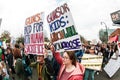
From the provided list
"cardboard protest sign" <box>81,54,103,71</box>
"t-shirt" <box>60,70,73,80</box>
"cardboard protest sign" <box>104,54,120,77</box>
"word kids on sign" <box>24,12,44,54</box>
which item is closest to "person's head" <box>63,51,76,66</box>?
"t-shirt" <box>60,70,73,80</box>

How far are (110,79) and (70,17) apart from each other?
9.35m

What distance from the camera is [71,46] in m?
7.53

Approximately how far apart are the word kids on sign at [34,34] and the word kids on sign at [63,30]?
110cm

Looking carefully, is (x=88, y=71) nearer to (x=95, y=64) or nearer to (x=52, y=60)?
(x=95, y=64)

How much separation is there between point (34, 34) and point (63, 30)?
199 centimetres

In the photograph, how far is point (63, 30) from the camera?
7.68 metres

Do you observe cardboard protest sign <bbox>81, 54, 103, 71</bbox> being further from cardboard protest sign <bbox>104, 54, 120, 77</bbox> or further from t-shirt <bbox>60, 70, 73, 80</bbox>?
cardboard protest sign <bbox>104, 54, 120, 77</bbox>

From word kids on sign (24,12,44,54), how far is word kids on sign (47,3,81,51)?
1.10m

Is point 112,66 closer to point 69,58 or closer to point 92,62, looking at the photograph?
Result: point 92,62

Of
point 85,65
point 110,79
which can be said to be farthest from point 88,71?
point 110,79

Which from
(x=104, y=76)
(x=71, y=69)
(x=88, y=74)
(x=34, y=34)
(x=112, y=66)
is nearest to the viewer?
(x=71, y=69)

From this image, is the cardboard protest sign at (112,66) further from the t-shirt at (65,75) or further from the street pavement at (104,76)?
the t-shirt at (65,75)

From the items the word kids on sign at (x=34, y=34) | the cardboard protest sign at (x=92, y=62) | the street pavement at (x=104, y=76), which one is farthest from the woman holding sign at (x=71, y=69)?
the street pavement at (x=104, y=76)

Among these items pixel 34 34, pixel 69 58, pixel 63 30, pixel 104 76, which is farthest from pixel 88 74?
pixel 104 76
